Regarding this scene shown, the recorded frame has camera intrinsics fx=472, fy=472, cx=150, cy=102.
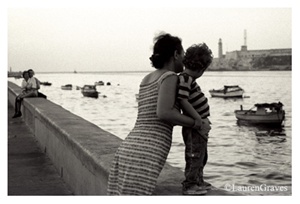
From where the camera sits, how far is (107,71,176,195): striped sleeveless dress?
2689 mm

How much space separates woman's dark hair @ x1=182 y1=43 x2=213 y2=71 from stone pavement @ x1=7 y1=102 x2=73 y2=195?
7.51ft

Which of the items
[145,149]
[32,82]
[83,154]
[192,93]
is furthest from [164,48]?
[32,82]

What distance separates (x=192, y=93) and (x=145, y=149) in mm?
432

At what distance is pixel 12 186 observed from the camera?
482 centimetres

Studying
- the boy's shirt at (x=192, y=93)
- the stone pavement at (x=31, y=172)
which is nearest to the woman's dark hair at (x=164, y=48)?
the boy's shirt at (x=192, y=93)

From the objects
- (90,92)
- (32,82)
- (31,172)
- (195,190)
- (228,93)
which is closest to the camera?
(195,190)

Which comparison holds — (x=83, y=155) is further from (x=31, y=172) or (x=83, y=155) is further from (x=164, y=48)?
(x=164, y=48)

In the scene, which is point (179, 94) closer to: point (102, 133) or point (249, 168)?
point (102, 133)

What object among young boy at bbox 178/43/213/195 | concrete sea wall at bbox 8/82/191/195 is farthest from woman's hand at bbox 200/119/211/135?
concrete sea wall at bbox 8/82/191/195

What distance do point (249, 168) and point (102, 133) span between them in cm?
2285

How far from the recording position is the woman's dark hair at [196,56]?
2770 millimetres

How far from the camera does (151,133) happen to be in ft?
8.85

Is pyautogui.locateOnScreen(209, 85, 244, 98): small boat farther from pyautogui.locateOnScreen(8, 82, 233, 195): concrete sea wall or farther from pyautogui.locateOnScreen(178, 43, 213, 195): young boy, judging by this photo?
pyautogui.locateOnScreen(178, 43, 213, 195): young boy
